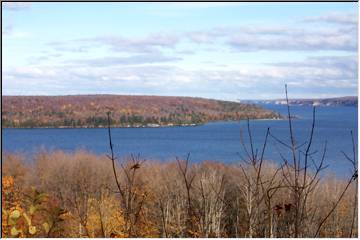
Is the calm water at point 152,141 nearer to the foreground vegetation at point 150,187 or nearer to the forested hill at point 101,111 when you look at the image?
the forested hill at point 101,111

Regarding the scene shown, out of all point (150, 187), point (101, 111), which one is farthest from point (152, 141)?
point (150, 187)

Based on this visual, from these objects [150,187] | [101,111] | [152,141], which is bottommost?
[150,187]

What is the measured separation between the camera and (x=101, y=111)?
62.2ft

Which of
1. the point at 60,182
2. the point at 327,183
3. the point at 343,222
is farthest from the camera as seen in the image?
the point at 60,182

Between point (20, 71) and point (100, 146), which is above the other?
point (20, 71)

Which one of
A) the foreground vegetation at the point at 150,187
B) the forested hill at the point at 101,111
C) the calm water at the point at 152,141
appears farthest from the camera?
the calm water at the point at 152,141

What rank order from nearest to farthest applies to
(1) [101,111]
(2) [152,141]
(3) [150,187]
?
(3) [150,187] < (1) [101,111] < (2) [152,141]

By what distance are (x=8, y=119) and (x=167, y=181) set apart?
34.1 ft

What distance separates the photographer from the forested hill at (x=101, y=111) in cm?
2009

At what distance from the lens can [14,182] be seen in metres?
18.0

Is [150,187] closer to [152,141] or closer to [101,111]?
[101,111]

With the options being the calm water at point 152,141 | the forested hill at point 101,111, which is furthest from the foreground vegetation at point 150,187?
the calm water at point 152,141

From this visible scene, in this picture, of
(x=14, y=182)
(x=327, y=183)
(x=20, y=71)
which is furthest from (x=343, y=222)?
(x=14, y=182)

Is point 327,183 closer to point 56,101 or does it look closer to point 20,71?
point 20,71
